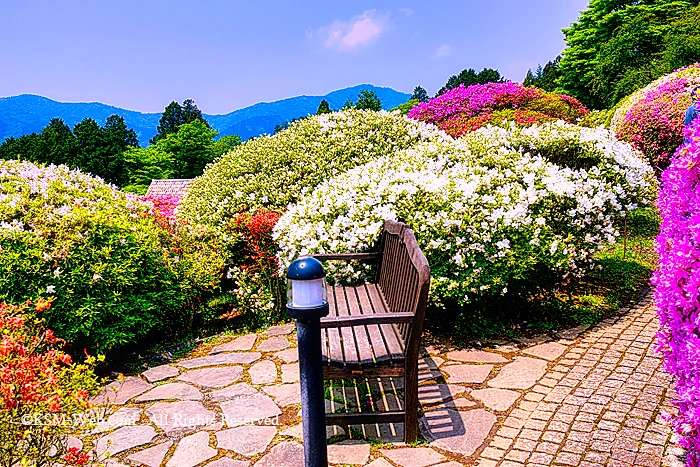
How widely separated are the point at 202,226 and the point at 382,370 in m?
4.14

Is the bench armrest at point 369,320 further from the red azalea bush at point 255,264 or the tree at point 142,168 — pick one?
the tree at point 142,168

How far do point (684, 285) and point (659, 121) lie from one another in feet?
32.2

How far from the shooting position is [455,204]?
4.82 metres

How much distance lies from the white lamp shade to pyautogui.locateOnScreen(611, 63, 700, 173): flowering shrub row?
1011cm

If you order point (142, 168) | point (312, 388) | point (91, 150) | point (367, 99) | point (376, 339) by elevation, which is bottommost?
point (376, 339)

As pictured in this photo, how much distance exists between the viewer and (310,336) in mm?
2275

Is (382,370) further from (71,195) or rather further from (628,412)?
(71,195)

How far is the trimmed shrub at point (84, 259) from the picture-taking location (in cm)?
457

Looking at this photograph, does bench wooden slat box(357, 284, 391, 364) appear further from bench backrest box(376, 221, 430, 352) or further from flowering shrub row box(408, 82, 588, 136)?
flowering shrub row box(408, 82, 588, 136)

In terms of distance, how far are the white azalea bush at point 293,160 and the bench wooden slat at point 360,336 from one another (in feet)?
9.53

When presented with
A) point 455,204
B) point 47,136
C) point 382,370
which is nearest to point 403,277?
point 382,370

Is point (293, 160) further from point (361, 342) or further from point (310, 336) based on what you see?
point (310, 336)

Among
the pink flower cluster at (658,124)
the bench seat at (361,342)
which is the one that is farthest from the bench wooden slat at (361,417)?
the pink flower cluster at (658,124)

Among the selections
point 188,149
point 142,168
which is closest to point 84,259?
point 142,168
